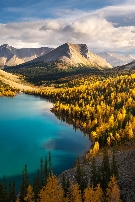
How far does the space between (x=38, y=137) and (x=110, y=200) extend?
394ft

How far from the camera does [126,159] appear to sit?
428ft

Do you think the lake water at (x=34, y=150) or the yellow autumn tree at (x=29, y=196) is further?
the lake water at (x=34, y=150)

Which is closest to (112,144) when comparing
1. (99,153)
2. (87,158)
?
(99,153)

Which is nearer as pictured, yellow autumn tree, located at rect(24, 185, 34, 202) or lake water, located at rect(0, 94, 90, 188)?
yellow autumn tree, located at rect(24, 185, 34, 202)

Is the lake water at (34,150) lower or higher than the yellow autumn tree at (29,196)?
lower

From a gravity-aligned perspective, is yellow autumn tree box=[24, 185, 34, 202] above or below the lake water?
above

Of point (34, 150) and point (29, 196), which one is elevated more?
point (29, 196)

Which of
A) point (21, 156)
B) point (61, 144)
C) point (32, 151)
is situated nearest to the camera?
Result: point (21, 156)

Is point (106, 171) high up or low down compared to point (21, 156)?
up

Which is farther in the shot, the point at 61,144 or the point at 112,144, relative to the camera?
the point at 61,144

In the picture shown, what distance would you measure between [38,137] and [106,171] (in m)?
101

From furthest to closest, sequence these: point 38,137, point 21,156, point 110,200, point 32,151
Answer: point 38,137 < point 32,151 < point 21,156 < point 110,200

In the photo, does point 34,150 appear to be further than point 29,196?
Yes

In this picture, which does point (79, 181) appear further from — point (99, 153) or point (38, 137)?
point (38, 137)
